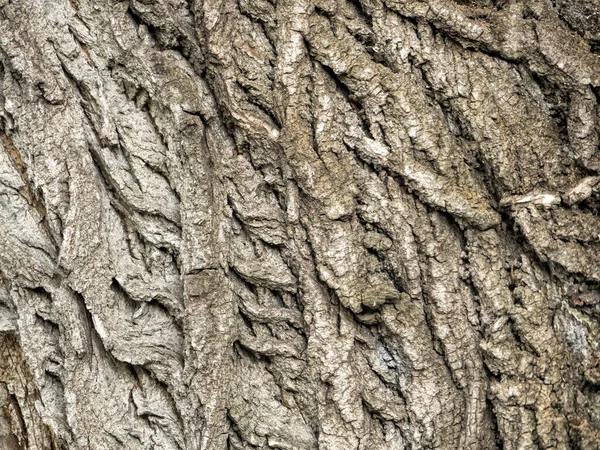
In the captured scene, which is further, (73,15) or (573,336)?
(73,15)

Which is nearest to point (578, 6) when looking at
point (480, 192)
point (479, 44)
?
point (479, 44)

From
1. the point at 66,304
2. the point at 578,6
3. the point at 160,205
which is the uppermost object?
the point at 578,6

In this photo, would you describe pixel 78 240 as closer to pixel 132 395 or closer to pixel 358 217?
pixel 132 395

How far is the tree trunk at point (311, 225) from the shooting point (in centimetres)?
160

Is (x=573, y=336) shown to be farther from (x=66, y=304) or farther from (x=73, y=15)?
(x=73, y=15)

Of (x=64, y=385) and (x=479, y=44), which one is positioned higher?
(x=479, y=44)

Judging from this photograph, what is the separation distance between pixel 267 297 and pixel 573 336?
0.81m

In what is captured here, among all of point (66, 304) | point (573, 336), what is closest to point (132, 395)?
point (66, 304)

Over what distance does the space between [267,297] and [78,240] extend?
1.73 ft

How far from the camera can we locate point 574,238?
1609 mm

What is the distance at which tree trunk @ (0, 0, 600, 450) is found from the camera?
1.60 meters

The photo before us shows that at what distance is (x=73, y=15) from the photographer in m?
1.75

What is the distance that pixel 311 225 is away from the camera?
161 cm

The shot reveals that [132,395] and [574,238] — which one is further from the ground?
[574,238]
